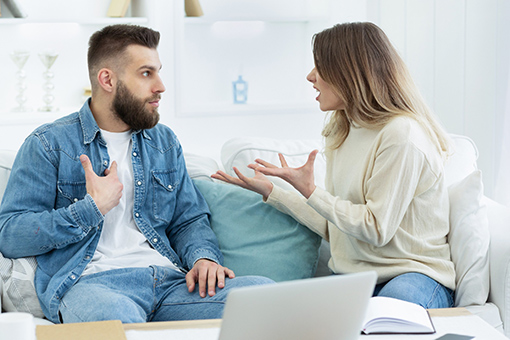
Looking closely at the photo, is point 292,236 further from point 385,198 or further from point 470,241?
point 470,241

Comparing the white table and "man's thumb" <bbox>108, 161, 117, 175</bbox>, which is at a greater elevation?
"man's thumb" <bbox>108, 161, 117, 175</bbox>

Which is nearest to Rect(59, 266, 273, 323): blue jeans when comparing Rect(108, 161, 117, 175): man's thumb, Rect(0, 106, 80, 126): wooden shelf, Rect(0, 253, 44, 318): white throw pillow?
Rect(0, 253, 44, 318): white throw pillow

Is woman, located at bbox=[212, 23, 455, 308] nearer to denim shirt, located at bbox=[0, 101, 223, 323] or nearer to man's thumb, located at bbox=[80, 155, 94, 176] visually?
denim shirt, located at bbox=[0, 101, 223, 323]

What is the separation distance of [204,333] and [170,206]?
2.58 feet

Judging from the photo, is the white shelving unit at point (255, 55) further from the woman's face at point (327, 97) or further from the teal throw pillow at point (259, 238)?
the woman's face at point (327, 97)

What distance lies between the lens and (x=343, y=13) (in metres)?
3.39

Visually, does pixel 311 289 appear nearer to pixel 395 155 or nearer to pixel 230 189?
pixel 395 155

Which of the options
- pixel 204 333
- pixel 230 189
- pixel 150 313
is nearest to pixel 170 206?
pixel 230 189

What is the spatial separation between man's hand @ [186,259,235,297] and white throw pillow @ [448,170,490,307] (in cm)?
68

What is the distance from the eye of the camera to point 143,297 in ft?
5.81

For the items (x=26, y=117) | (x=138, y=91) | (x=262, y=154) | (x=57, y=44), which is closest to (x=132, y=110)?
(x=138, y=91)

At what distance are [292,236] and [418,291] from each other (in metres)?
0.46

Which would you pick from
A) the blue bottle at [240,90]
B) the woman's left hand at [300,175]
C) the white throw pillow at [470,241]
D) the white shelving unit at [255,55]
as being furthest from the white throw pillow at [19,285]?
the blue bottle at [240,90]

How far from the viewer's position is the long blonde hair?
187cm
